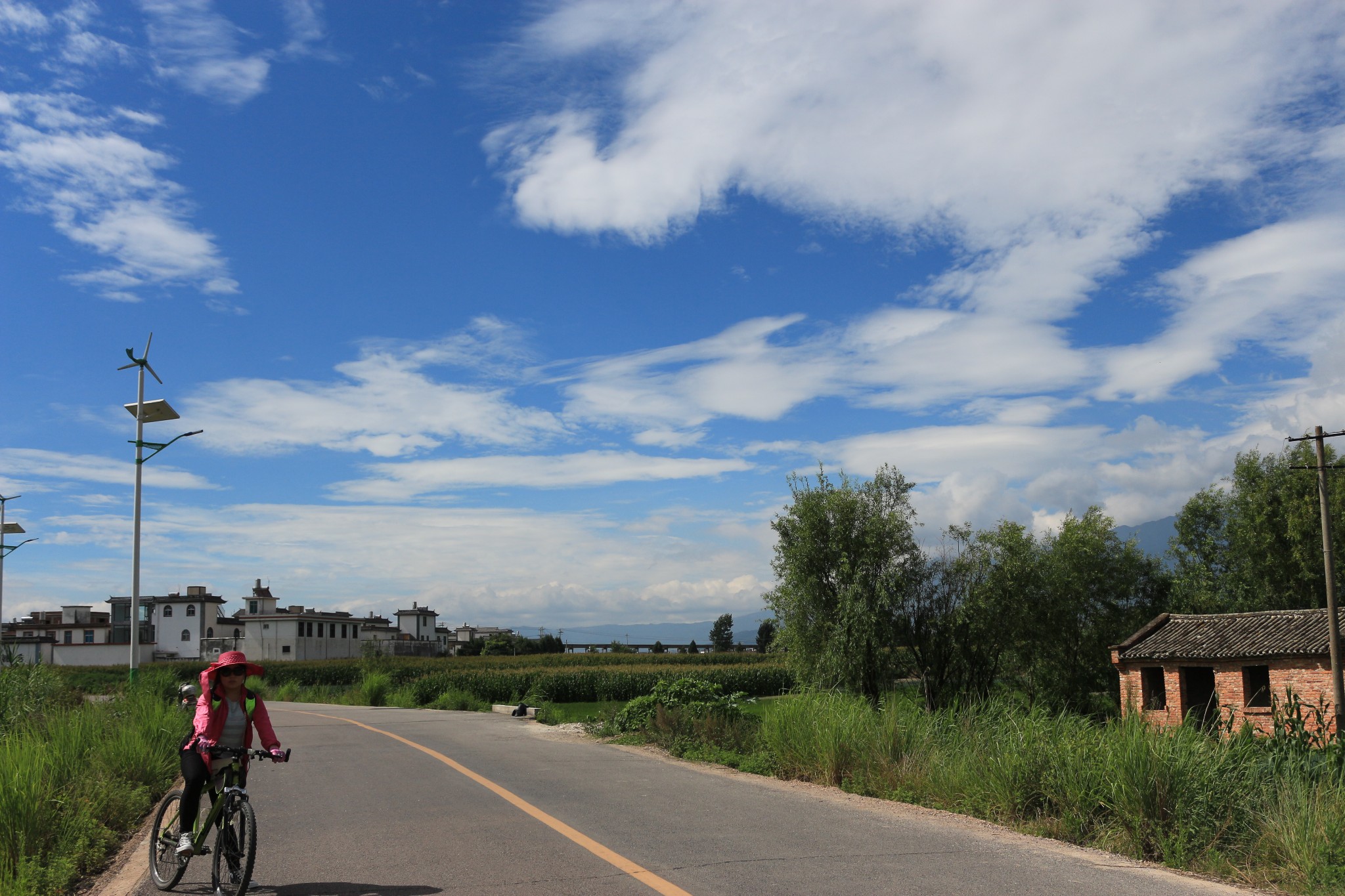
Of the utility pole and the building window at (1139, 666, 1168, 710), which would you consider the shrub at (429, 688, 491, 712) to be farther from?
the utility pole

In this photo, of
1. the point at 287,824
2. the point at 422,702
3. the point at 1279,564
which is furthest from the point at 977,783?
the point at 1279,564

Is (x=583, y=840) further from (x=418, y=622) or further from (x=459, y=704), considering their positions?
(x=418, y=622)

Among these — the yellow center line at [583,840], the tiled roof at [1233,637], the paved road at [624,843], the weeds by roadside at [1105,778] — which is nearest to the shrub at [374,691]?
the yellow center line at [583,840]

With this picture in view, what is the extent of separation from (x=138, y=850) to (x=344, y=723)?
16.8m

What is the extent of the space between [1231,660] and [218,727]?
3664 centimetres

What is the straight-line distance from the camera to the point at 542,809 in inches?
373

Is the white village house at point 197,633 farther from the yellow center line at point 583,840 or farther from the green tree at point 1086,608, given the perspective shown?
the yellow center line at point 583,840

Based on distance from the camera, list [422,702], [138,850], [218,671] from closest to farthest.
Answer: [218,671], [138,850], [422,702]

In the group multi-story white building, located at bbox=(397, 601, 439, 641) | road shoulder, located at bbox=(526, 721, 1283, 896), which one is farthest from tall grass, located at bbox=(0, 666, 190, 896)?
multi-story white building, located at bbox=(397, 601, 439, 641)

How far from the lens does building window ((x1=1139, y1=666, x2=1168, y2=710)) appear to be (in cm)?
3703

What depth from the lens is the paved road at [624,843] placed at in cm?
636

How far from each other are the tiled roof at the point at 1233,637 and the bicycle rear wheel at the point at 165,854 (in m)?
35.9

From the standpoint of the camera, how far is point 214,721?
21.4ft

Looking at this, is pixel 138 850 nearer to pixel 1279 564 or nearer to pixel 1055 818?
pixel 1055 818
